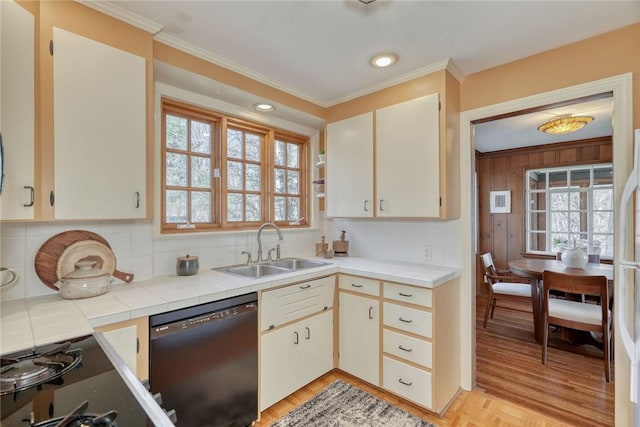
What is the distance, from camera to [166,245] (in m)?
2.08

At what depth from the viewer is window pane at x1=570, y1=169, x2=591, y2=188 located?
4.32 meters

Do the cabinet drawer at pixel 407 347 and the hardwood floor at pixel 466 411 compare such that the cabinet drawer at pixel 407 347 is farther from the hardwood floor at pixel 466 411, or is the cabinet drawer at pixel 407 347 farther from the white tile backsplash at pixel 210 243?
the white tile backsplash at pixel 210 243

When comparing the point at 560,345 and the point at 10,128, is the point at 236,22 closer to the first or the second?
the point at 10,128

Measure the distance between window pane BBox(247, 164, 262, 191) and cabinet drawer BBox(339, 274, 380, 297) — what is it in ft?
3.65

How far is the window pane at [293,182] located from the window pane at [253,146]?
16.0 inches

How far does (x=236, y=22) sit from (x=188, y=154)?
1036mm

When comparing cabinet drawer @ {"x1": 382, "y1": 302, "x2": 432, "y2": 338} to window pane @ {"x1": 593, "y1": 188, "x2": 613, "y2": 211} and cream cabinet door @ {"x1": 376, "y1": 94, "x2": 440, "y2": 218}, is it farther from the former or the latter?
window pane @ {"x1": 593, "y1": 188, "x2": 613, "y2": 211}

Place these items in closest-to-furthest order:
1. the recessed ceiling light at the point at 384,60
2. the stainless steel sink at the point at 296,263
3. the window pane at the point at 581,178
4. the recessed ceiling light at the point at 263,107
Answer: the recessed ceiling light at the point at 384,60, the recessed ceiling light at the point at 263,107, the stainless steel sink at the point at 296,263, the window pane at the point at 581,178

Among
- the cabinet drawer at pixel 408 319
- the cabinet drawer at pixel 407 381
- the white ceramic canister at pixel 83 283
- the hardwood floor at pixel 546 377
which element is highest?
the white ceramic canister at pixel 83 283

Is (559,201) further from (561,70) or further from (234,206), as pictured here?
(234,206)

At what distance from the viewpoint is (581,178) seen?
4.38m

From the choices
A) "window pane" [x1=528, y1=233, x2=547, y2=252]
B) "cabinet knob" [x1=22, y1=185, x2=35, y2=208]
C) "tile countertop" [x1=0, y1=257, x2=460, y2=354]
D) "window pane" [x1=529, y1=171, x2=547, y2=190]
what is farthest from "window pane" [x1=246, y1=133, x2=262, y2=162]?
"window pane" [x1=528, y1=233, x2=547, y2=252]

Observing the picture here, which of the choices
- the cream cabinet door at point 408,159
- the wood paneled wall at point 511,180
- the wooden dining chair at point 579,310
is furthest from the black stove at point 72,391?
the wood paneled wall at point 511,180

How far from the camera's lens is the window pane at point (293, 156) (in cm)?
308
